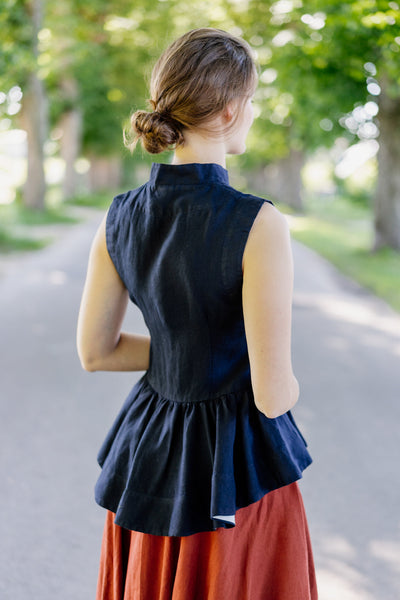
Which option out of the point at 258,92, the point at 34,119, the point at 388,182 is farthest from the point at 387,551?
the point at 258,92

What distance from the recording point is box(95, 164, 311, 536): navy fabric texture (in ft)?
4.80

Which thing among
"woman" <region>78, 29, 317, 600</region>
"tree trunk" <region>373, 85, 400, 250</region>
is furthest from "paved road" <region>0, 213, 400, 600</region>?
"tree trunk" <region>373, 85, 400, 250</region>

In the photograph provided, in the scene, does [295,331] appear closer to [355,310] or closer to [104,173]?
[355,310]

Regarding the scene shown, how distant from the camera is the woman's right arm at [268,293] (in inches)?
53.1

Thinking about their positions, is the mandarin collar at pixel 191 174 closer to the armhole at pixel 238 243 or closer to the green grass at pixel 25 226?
the armhole at pixel 238 243

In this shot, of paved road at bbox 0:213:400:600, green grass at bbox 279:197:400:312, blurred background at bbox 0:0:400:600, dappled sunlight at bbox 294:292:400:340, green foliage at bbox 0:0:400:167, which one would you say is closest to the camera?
paved road at bbox 0:213:400:600

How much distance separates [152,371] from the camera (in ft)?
5.74

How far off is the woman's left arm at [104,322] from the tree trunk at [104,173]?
36.9 metres

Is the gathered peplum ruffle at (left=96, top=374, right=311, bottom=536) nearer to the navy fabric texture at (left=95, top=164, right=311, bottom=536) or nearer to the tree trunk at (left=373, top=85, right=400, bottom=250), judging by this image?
the navy fabric texture at (left=95, top=164, right=311, bottom=536)

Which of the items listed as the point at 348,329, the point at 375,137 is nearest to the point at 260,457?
the point at 348,329

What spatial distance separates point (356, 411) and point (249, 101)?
13.0 feet

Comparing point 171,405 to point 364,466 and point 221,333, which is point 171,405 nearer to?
point 221,333

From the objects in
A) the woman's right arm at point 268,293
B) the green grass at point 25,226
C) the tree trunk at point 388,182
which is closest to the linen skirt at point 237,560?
the woman's right arm at point 268,293

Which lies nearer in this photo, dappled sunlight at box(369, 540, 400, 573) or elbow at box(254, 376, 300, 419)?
elbow at box(254, 376, 300, 419)
